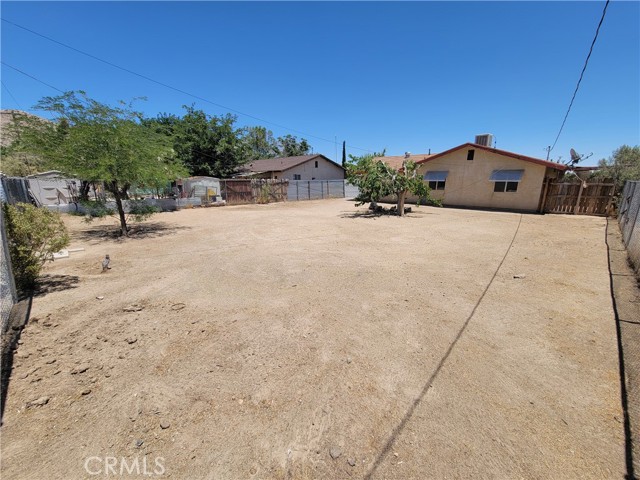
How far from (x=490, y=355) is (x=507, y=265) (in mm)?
4047

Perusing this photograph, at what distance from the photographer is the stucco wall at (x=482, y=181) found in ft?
51.3

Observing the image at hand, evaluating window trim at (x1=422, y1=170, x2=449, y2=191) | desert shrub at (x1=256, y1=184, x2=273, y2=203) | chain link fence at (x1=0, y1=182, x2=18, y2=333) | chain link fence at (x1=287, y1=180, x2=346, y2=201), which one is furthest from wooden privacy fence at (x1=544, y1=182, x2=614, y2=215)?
chain link fence at (x1=0, y1=182, x2=18, y2=333)

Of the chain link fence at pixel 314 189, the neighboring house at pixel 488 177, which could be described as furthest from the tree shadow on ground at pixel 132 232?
the neighboring house at pixel 488 177

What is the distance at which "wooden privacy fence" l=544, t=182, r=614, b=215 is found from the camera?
13.7 meters

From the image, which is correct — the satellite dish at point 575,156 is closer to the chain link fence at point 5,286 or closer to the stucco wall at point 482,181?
the stucco wall at point 482,181

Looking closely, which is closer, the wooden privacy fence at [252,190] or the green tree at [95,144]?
the green tree at [95,144]

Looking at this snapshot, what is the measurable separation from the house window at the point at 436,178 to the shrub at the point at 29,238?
19.4 m

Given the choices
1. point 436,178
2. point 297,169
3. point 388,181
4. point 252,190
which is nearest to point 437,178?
point 436,178

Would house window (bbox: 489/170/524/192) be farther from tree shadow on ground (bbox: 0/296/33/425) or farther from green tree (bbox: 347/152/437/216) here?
tree shadow on ground (bbox: 0/296/33/425)

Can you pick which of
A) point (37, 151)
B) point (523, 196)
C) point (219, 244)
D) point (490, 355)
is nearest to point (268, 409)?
point (490, 355)

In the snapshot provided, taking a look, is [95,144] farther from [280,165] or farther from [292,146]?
[292,146]

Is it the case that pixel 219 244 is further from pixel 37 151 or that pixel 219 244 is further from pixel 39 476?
pixel 39 476

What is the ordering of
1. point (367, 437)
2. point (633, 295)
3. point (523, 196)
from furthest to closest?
point (523, 196) → point (633, 295) → point (367, 437)

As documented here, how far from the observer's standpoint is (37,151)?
8.79 m
